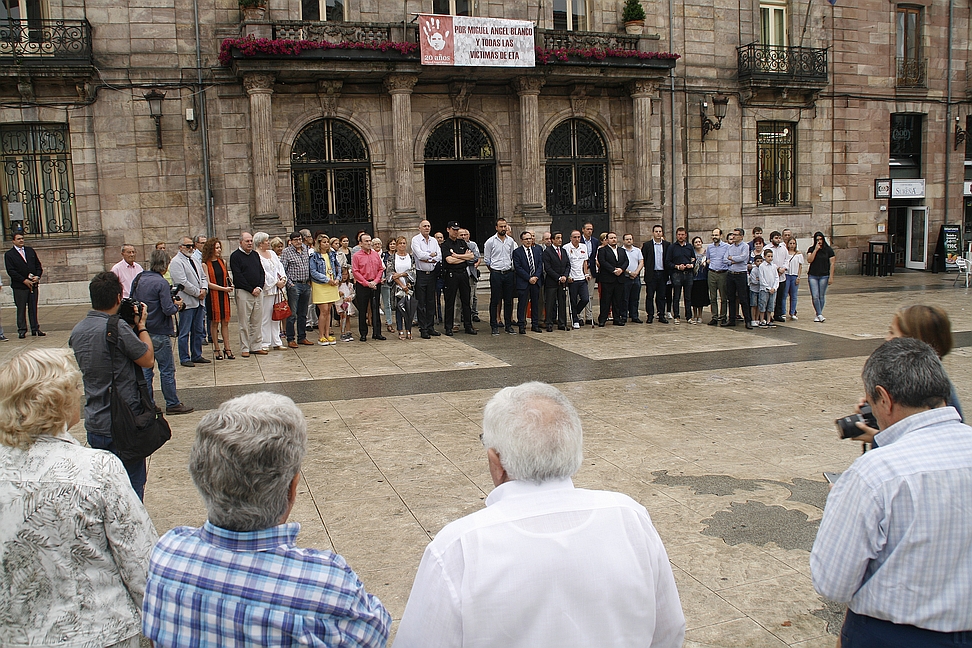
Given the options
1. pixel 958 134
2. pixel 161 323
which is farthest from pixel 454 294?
pixel 958 134

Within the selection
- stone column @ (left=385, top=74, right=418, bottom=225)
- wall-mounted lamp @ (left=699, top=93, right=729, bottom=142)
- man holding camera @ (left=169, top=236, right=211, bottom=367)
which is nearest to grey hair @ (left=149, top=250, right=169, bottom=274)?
man holding camera @ (left=169, top=236, right=211, bottom=367)

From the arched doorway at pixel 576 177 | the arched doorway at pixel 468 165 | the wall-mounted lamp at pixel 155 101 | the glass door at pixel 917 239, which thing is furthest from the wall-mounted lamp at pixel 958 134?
the wall-mounted lamp at pixel 155 101

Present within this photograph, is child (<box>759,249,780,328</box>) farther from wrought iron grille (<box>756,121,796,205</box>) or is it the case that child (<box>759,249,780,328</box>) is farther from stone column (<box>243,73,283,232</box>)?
stone column (<box>243,73,283,232</box>)

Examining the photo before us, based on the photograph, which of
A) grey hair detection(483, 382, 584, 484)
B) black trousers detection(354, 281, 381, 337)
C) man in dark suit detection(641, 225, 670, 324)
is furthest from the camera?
man in dark suit detection(641, 225, 670, 324)

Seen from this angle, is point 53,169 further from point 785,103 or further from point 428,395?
point 785,103

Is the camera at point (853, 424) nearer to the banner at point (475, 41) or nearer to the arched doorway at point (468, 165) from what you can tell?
the banner at point (475, 41)

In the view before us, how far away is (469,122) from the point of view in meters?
20.9

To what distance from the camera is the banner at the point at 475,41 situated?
1862 centimetres

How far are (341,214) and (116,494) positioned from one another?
17.7m

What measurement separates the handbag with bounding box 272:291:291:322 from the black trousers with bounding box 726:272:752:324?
752 centimetres

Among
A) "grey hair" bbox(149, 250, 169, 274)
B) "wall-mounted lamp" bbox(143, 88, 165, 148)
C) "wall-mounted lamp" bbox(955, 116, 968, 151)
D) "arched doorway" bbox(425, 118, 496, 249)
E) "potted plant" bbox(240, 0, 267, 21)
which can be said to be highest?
"potted plant" bbox(240, 0, 267, 21)

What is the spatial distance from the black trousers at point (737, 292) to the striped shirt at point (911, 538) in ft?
39.6

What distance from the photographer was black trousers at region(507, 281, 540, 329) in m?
13.9

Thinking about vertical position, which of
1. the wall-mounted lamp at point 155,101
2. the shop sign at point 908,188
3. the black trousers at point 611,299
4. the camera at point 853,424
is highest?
the wall-mounted lamp at point 155,101
